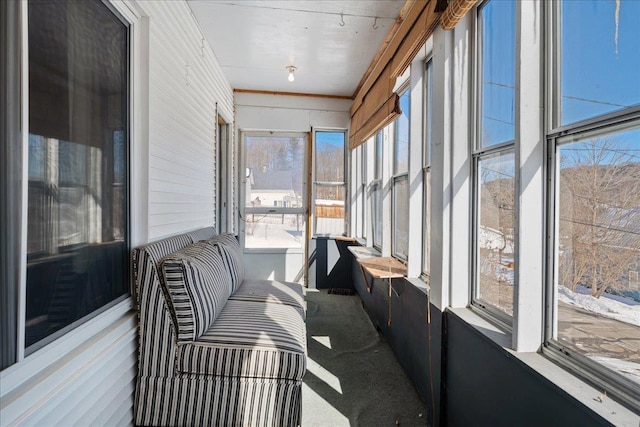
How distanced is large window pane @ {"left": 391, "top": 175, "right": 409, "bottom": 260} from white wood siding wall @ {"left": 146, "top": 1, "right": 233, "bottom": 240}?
187cm

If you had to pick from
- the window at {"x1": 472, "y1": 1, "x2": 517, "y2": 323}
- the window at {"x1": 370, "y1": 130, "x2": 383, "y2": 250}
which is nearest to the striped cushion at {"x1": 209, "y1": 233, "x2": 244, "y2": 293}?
the window at {"x1": 370, "y1": 130, "x2": 383, "y2": 250}

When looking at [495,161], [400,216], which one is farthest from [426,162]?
[495,161]

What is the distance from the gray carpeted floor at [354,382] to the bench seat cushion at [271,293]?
0.46m

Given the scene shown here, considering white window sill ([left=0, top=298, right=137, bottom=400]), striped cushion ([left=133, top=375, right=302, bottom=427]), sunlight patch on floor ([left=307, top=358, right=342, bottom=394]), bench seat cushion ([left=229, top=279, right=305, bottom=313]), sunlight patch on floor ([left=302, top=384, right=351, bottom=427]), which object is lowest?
sunlight patch on floor ([left=302, top=384, right=351, bottom=427])

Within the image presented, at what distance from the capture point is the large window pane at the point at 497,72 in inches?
56.1

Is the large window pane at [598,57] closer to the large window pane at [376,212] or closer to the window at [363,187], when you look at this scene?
the large window pane at [376,212]

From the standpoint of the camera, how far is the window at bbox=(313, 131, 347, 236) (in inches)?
189

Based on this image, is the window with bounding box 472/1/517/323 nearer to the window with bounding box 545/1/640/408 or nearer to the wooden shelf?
the window with bounding box 545/1/640/408

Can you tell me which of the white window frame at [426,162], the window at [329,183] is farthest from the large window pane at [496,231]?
the window at [329,183]

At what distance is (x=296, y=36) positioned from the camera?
2924 mm

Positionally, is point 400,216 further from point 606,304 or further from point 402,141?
point 606,304

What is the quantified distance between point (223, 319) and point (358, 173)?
9.98 ft

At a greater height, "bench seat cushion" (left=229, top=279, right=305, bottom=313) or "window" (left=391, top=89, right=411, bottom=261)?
"window" (left=391, top=89, right=411, bottom=261)

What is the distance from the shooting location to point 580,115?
107 cm
